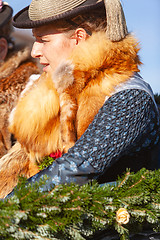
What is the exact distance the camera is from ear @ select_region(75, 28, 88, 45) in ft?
5.65

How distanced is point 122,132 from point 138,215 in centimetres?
32

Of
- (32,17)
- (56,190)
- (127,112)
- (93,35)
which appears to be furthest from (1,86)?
(56,190)

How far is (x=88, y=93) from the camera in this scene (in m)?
1.61

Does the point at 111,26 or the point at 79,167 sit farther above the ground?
the point at 111,26

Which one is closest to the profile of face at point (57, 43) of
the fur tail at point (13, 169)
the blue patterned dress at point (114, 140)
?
the blue patterned dress at point (114, 140)

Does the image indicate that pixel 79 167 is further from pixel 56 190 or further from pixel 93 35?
pixel 93 35

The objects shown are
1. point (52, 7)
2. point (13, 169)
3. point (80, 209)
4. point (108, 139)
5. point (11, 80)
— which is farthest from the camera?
point (11, 80)

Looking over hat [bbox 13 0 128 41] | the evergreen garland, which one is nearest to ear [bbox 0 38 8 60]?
hat [bbox 13 0 128 41]

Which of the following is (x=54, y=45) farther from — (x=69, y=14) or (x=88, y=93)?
(x=88, y=93)

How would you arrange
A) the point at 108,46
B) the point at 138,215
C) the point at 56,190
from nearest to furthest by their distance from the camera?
the point at 56,190
the point at 138,215
the point at 108,46

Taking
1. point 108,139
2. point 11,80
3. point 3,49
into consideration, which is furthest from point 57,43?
point 3,49

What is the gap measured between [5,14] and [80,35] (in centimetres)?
168

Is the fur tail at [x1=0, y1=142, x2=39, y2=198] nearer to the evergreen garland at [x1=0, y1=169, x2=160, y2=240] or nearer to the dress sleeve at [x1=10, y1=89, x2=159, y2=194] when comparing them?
the dress sleeve at [x1=10, y1=89, x2=159, y2=194]

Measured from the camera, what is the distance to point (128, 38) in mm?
1690
